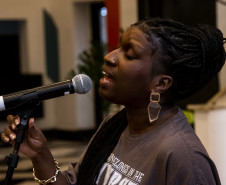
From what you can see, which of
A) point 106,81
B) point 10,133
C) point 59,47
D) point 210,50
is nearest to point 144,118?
point 106,81

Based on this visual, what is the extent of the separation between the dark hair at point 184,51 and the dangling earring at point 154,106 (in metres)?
0.06

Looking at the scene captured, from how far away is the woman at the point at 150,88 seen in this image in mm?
1587

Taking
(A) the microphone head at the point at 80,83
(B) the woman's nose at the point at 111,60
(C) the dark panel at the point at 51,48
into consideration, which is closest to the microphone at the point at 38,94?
(A) the microphone head at the point at 80,83

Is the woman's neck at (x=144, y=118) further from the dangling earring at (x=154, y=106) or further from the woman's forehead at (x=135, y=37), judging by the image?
the woman's forehead at (x=135, y=37)

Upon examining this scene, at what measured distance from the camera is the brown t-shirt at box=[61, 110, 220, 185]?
4.83ft

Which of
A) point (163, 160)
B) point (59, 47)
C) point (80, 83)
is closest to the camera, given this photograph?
point (163, 160)

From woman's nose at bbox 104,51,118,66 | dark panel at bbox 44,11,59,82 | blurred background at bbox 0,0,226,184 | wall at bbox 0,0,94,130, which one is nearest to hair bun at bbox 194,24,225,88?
woman's nose at bbox 104,51,118,66

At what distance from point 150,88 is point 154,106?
0.05m

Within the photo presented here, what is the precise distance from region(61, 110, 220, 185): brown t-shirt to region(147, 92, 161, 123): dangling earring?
41mm

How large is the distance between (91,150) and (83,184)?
5.0 inches

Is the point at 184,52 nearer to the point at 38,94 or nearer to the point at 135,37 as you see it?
the point at 135,37

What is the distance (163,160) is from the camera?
152 cm

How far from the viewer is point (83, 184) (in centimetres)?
180

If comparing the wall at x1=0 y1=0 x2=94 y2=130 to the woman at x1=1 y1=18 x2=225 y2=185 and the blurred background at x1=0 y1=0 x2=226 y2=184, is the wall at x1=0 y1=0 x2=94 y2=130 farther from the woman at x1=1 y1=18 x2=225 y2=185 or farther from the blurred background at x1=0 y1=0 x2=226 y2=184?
the woman at x1=1 y1=18 x2=225 y2=185
